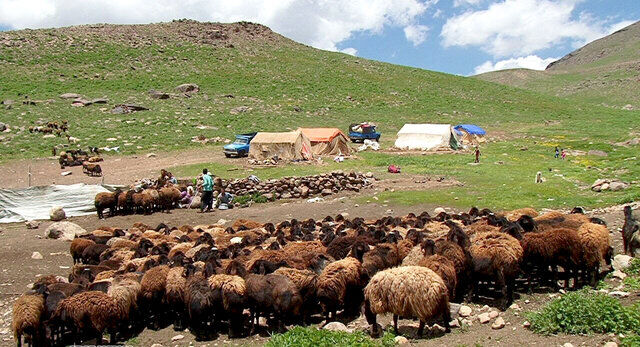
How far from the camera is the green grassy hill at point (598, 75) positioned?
334ft

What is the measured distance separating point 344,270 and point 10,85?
61.9 meters

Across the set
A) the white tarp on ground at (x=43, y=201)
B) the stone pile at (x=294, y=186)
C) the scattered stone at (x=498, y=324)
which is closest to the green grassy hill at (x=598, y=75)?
the stone pile at (x=294, y=186)

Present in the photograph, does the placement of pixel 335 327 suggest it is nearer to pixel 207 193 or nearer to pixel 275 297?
pixel 275 297

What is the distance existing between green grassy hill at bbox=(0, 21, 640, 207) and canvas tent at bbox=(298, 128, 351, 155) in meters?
2.06

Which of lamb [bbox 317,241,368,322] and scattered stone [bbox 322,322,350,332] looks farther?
lamb [bbox 317,241,368,322]

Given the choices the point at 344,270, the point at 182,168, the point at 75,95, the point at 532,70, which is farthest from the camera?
the point at 532,70

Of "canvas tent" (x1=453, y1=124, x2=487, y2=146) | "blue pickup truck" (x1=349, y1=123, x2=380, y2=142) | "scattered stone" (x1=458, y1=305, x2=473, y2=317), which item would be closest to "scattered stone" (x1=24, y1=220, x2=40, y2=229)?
"scattered stone" (x1=458, y1=305, x2=473, y2=317)

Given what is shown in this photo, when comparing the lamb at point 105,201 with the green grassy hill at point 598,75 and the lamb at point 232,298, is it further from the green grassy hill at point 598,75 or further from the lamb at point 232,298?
the green grassy hill at point 598,75

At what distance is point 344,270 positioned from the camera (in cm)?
923

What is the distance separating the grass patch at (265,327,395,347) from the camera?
7.12 meters

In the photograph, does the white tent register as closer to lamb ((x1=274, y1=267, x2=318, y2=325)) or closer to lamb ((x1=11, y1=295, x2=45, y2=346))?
lamb ((x1=274, y1=267, x2=318, y2=325))

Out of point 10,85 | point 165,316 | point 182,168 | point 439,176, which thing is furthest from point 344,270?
point 10,85

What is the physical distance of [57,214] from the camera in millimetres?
20062

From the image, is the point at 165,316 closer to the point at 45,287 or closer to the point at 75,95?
the point at 45,287
